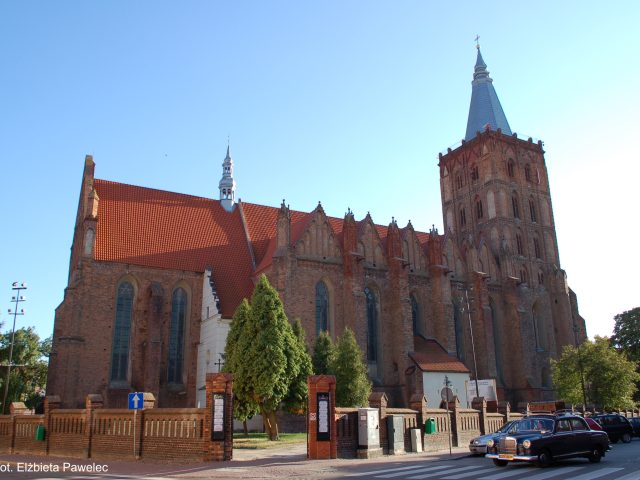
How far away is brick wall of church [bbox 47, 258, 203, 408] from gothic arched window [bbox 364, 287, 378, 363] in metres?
11.3

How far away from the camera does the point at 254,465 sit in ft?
56.8

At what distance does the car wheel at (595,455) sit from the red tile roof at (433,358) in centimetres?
1880

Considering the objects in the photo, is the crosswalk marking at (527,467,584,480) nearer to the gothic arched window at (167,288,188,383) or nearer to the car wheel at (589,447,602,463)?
the car wheel at (589,447,602,463)

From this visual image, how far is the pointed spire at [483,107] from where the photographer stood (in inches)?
2108

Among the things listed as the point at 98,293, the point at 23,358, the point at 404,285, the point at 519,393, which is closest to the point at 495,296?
the point at 519,393

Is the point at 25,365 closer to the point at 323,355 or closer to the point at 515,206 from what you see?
the point at 323,355

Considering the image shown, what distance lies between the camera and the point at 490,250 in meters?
47.1

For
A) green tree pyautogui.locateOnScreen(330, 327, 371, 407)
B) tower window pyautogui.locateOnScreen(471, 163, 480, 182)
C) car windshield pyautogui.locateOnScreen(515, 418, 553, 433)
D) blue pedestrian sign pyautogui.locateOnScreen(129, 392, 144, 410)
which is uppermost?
tower window pyautogui.locateOnScreen(471, 163, 480, 182)

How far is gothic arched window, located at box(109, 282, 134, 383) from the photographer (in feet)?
109

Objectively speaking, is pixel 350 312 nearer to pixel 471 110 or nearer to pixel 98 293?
pixel 98 293

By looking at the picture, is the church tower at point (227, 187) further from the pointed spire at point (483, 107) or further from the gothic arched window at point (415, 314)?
the pointed spire at point (483, 107)

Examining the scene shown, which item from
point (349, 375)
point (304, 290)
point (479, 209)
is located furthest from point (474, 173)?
point (349, 375)

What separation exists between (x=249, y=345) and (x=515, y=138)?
36.1m

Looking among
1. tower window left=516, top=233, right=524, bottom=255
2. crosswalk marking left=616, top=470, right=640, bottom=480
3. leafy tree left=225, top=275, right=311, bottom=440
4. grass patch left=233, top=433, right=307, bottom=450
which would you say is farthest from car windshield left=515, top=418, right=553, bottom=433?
tower window left=516, top=233, right=524, bottom=255
